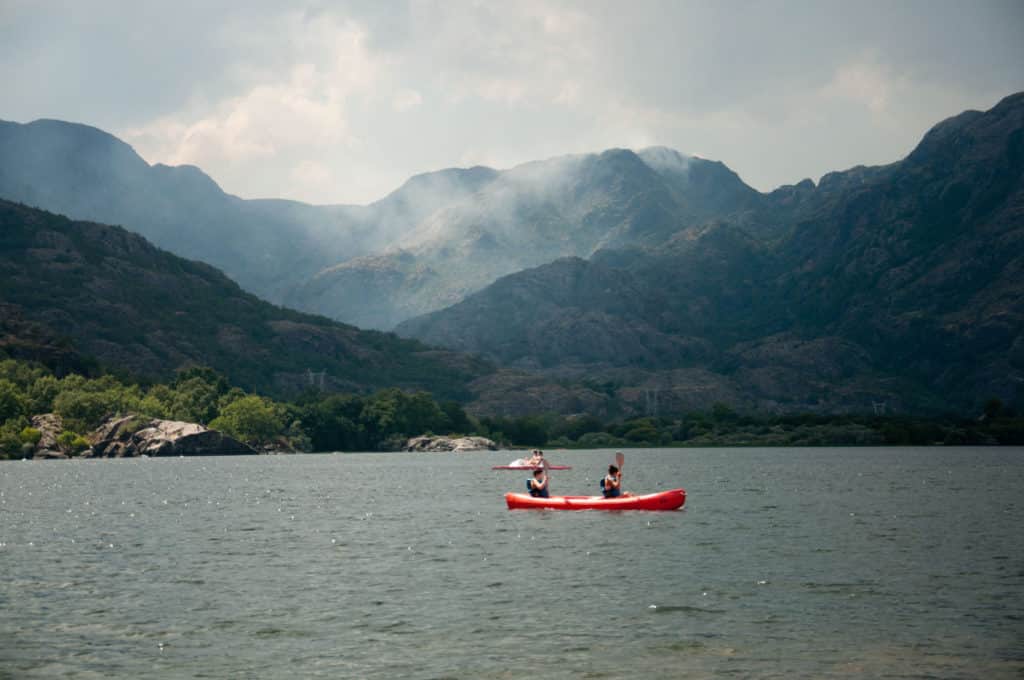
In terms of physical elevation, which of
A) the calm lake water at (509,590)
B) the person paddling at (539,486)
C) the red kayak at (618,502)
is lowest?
the calm lake water at (509,590)

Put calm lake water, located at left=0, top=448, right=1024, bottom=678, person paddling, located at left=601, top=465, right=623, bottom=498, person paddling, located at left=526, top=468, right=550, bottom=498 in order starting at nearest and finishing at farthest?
calm lake water, located at left=0, top=448, right=1024, bottom=678 < person paddling, located at left=601, top=465, right=623, bottom=498 < person paddling, located at left=526, top=468, right=550, bottom=498

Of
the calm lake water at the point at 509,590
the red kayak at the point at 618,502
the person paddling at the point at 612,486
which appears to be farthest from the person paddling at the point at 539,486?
the person paddling at the point at 612,486

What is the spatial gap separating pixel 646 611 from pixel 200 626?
17.7 metres

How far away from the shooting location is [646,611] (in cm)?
4222

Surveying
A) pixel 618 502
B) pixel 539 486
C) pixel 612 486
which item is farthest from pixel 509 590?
pixel 539 486

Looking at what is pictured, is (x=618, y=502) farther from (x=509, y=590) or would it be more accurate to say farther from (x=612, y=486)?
(x=509, y=590)

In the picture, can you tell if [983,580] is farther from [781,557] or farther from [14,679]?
[14,679]

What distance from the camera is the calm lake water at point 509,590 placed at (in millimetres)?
33969

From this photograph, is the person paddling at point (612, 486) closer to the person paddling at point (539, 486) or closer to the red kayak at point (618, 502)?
the red kayak at point (618, 502)

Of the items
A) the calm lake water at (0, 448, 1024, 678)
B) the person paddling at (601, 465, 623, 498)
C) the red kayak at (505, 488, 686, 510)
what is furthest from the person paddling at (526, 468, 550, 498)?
the person paddling at (601, 465, 623, 498)

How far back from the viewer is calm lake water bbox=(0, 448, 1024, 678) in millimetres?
33969

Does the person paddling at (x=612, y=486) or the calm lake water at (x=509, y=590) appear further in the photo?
the person paddling at (x=612, y=486)

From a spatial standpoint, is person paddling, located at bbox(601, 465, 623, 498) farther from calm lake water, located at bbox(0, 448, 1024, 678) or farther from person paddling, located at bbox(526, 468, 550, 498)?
person paddling, located at bbox(526, 468, 550, 498)

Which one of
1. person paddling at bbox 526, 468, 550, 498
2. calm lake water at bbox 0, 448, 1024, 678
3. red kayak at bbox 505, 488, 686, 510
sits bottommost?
calm lake water at bbox 0, 448, 1024, 678
